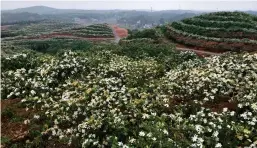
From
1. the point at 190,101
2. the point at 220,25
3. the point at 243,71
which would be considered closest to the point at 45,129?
the point at 190,101

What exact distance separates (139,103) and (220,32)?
4049 centimetres

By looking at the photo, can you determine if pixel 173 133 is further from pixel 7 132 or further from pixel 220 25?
pixel 220 25

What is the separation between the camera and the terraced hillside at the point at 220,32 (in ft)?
143

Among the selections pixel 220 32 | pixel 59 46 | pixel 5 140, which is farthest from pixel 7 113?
pixel 59 46

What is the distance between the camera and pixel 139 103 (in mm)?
13719

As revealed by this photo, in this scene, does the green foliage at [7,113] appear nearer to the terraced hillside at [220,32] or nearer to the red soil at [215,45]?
the red soil at [215,45]

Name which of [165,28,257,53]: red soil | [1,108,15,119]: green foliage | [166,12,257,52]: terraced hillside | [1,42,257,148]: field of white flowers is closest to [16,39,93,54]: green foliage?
[166,12,257,52]: terraced hillside

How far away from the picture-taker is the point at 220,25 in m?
56.5

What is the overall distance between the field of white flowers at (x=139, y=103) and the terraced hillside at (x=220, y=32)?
2476 cm

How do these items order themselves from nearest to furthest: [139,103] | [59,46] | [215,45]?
[139,103], [215,45], [59,46]

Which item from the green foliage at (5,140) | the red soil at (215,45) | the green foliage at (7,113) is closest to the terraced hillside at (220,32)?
the red soil at (215,45)

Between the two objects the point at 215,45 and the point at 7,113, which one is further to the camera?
the point at 215,45

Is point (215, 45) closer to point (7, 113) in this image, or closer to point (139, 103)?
point (139, 103)

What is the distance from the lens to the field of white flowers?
38.4ft
